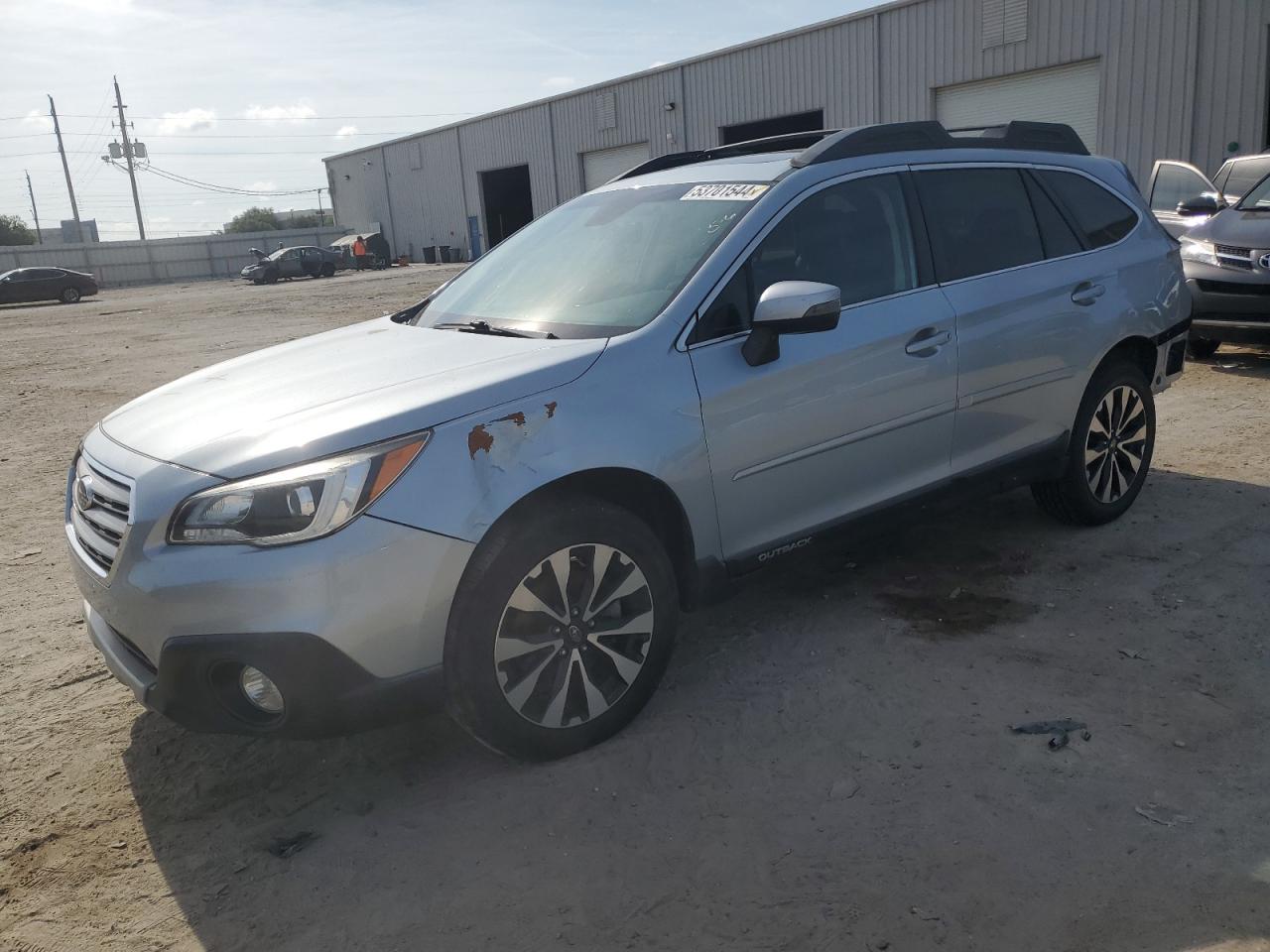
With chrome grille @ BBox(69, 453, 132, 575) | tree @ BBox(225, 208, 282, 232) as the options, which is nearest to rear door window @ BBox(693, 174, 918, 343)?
chrome grille @ BBox(69, 453, 132, 575)

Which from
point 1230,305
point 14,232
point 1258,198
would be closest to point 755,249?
point 1230,305

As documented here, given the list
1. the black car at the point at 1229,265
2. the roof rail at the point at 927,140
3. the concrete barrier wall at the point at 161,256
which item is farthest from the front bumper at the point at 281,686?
the concrete barrier wall at the point at 161,256

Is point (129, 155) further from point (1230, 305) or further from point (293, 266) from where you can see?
point (1230, 305)

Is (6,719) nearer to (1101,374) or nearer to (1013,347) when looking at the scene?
(1013,347)

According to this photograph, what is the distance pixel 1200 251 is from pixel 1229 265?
1.27 ft

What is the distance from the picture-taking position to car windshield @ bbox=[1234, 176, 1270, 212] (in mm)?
9297

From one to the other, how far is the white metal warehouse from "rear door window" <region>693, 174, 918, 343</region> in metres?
15.8

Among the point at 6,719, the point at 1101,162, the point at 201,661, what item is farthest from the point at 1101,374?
the point at 6,719

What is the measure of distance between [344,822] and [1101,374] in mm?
3875

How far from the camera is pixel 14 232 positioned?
210 ft

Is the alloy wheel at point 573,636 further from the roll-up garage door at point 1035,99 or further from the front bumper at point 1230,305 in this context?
the roll-up garage door at point 1035,99

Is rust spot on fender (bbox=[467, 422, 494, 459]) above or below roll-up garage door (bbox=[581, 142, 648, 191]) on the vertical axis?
below

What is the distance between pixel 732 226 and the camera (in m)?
3.72

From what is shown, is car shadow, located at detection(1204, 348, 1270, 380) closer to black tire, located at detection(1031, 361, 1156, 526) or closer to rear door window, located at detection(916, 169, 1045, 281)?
black tire, located at detection(1031, 361, 1156, 526)
